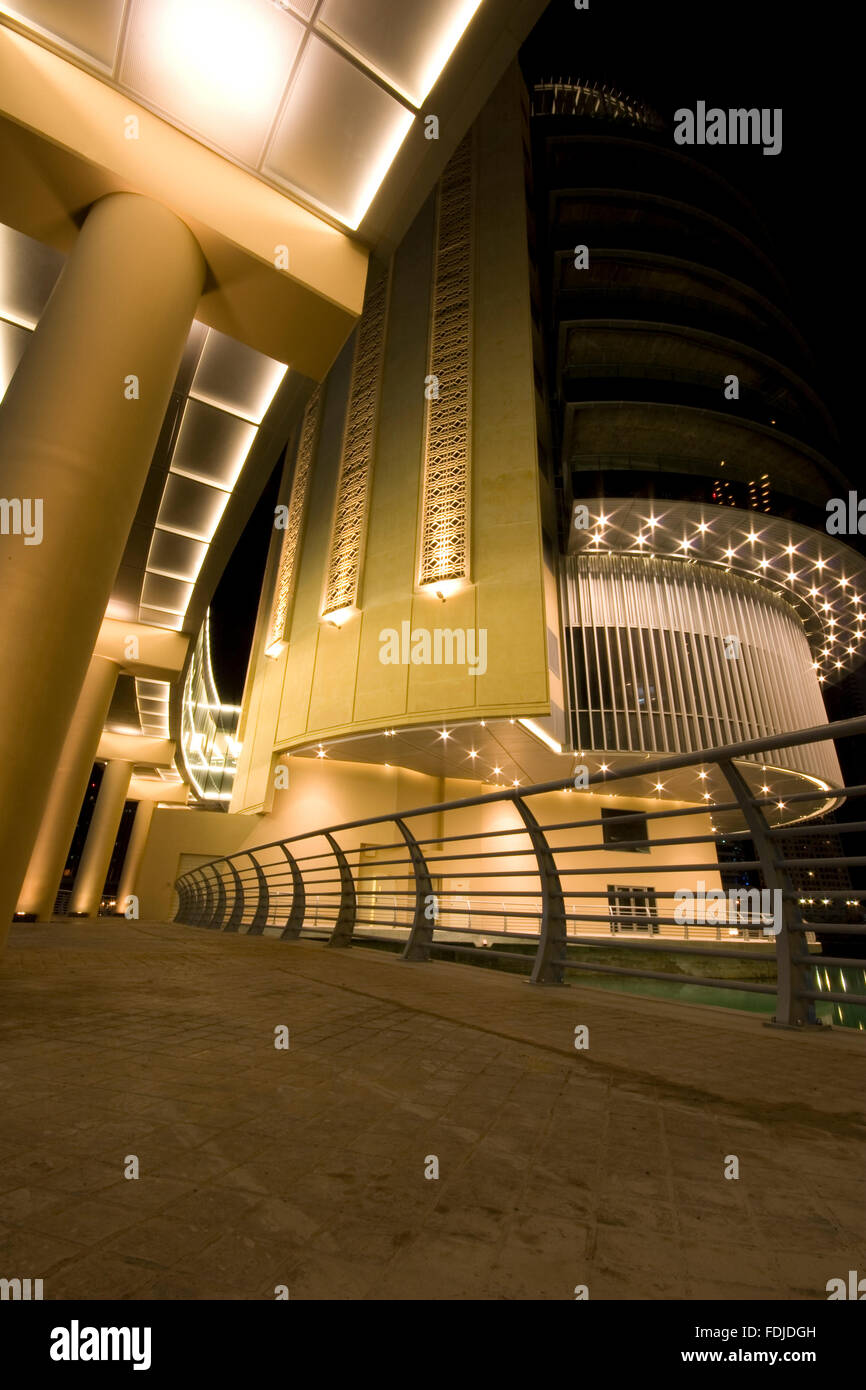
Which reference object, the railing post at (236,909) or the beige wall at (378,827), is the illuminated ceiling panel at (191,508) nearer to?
the railing post at (236,909)

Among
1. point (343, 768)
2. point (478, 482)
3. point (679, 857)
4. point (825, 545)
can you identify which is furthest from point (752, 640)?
Answer: point (343, 768)

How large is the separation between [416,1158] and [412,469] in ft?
65.3

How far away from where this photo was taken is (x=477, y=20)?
12.7 ft

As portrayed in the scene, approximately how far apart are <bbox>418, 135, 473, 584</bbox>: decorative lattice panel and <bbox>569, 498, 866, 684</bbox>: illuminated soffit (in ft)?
18.6

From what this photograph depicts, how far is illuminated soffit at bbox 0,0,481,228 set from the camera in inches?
155

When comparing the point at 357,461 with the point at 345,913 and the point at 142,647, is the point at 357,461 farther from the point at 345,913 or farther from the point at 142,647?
the point at 345,913

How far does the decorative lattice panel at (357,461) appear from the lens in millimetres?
19531

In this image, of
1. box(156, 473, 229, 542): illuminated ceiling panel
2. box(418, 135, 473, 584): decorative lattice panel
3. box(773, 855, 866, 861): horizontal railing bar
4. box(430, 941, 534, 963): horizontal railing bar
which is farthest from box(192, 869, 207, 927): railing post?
box(773, 855, 866, 861): horizontal railing bar

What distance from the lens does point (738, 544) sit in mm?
23719

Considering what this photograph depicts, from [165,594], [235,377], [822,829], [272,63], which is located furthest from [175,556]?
[822,829]

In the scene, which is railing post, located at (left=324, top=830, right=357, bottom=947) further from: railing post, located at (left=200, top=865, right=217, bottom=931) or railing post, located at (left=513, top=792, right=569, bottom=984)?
railing post, located at (left=200, top=865, right=217, bottom=931)

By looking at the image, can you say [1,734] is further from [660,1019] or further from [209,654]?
[209,654]
